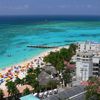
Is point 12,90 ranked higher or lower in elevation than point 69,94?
lower

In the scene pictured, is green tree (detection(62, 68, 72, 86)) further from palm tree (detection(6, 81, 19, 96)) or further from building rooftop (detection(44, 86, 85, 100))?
palm tree (detection(6, 81, 19, 96))

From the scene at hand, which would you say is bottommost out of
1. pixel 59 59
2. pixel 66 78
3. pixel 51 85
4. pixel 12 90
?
pixel 51 85

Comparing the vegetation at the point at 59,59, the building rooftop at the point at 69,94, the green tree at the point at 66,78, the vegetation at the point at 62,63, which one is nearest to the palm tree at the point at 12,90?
the building rooftop at the point at 69,94

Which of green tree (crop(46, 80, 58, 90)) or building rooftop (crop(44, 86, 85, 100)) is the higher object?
building rooftop (crop(44, 86, 85, 100))

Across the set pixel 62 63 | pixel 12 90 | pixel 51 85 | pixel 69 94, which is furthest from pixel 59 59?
pixel 69 94

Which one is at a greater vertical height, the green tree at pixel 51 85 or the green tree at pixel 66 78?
the green tree at pixel 66 78

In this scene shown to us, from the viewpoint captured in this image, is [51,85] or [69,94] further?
[51,85]

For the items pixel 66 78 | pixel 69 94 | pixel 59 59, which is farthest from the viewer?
pixel 59 59

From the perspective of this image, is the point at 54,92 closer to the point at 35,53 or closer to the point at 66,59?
the point at 66,59

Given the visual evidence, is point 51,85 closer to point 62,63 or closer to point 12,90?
point 12,90

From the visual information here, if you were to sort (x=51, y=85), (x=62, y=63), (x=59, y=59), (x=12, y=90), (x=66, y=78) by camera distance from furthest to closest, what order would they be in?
(x=59, y=59), (x=62, y=63), (x=66, y=78), (x=51, y=85), (x=12, y=90)

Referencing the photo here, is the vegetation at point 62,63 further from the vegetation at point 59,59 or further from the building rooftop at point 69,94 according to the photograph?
the building rooftop at point 69,94

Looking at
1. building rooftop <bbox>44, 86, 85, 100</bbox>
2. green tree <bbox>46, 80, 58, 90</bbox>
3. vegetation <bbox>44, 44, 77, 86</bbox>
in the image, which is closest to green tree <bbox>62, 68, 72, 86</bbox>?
vegetation <bbox>44, 44, 77, 86</bbox>
